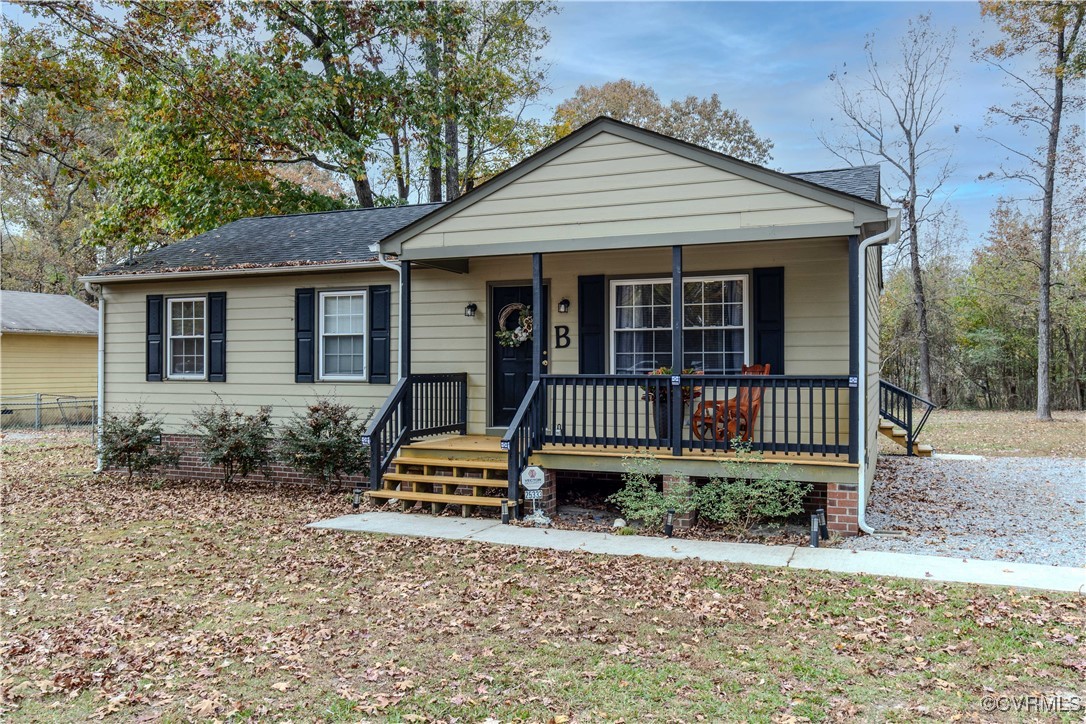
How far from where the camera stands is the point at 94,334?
2231cm

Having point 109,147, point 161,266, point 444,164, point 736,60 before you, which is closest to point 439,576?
point 161,266

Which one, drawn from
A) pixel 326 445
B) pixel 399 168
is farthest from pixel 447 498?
pixel 399 168

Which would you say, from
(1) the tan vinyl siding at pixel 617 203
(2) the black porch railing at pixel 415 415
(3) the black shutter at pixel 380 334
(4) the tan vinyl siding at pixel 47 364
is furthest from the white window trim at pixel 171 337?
(4) the tan vinyl siding at pixel 47 364

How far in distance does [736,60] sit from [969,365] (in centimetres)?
1298

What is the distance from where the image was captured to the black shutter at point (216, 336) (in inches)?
440

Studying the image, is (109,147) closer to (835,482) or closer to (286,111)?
(286,111)

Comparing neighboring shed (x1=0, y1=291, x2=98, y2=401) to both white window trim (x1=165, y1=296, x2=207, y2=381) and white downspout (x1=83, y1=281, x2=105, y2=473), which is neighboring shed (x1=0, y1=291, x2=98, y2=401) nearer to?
white downspout (x1=83, y1=281, x2=105, y2=473)

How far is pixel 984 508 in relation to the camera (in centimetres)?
849

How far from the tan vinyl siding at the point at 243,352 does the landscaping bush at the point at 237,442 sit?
476mm

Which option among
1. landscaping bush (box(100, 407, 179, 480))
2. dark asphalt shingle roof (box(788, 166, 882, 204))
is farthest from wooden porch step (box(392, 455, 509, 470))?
dark asphalt shingle roof (box(788, 166, 882, 204))

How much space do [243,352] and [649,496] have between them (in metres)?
6.80

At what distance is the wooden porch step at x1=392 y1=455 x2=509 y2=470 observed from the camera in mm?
8367

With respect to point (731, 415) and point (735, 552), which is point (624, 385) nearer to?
point (731, 415)

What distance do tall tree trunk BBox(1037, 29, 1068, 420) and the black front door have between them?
16.5 meters
